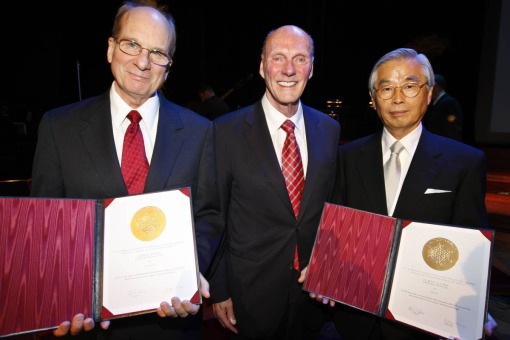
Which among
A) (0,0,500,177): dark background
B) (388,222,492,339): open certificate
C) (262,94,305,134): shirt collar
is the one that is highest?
(0,0,500,177): dark background

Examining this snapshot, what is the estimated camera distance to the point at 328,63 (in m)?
9.13

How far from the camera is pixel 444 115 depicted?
5.33 meters

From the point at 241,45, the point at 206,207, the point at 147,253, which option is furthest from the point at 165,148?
the point at 241,45

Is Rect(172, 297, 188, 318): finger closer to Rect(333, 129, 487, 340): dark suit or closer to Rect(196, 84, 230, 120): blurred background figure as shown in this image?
Rect(333, 129, 487, 340): dark suit

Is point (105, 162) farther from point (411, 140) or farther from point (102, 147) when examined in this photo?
point (411, 140)

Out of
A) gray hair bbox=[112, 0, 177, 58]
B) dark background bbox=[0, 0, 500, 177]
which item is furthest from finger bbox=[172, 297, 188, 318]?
dark background bbox=[0, 0, 500, 177]

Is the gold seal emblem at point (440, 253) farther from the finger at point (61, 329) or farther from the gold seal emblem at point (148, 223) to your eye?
the finger at point (61, 329)

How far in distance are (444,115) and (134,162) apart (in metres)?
5.31

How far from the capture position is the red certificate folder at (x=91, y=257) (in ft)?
3.85

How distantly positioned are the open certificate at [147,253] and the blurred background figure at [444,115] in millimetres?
5183

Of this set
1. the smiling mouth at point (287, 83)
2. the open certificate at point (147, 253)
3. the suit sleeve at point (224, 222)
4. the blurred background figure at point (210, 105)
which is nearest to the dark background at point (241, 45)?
the blurred background figure at point (210, 105)

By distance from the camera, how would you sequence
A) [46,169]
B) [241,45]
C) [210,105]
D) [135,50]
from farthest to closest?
[241,45] < [210,105] < [135,50] < [46,169]

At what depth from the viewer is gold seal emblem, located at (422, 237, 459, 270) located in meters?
1.32

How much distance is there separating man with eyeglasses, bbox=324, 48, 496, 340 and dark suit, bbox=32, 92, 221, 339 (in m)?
0.80
